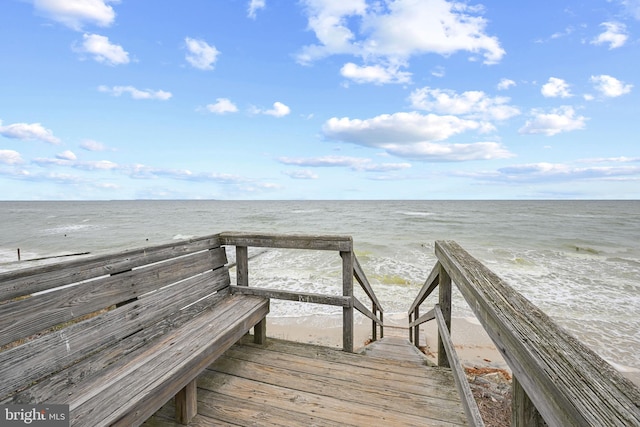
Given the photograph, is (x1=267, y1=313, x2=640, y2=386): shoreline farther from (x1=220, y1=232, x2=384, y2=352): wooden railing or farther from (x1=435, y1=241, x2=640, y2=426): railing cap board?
(x1=435, y1=241, x2=640, y2=426): railing cap board

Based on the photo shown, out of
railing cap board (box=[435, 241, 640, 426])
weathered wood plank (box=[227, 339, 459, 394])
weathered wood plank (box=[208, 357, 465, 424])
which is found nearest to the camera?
railing cap board (box=[435, 241, 640, 426])

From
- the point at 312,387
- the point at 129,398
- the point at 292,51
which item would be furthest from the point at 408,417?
the point at 292,51

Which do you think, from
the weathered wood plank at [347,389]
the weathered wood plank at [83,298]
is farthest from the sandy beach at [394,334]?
the weathered wood plank at [83,298]

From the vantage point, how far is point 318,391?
2398mm

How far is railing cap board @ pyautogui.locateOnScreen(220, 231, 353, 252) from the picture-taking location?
116 inches

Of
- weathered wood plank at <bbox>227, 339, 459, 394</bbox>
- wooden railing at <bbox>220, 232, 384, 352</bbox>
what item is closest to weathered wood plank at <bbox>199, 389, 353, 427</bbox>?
weathered wood plank at <bbox>227, 339, 459, 394</bbox>

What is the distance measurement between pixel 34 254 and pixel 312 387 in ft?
70.6

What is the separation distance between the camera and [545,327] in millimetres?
1135

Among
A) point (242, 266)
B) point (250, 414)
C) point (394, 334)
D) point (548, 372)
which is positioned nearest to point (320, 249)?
point (242, 266)

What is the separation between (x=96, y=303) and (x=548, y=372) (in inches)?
97.0

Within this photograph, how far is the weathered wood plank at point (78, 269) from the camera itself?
5.39 feet

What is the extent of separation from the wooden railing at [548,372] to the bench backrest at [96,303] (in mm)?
2267

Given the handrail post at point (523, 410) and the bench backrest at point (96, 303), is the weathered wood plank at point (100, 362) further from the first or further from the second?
the handrail post at point (523, 410)

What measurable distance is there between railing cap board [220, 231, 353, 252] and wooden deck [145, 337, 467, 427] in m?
1.04
